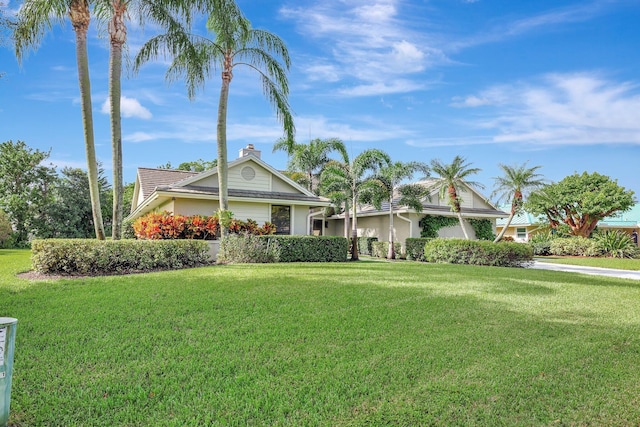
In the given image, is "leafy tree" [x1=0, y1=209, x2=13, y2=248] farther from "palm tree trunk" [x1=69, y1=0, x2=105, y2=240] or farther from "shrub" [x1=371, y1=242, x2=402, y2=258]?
"shrub" [x1=371, y1=242, x2=402, y2=258]

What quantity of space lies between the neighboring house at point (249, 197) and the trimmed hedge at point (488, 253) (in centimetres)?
647

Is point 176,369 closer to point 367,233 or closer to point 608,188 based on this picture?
point 367,233

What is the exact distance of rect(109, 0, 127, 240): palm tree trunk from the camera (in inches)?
478

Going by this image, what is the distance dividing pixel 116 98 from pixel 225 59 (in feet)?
15.6

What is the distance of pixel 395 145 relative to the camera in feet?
71.3

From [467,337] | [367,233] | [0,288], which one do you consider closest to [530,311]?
[467,337]

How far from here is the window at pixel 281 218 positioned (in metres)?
18.9

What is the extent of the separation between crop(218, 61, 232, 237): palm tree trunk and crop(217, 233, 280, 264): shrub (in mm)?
715

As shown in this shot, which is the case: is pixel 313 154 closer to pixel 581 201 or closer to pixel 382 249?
pixel 382 249

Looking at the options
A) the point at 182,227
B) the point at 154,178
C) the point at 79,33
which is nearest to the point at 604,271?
the point at 182,227

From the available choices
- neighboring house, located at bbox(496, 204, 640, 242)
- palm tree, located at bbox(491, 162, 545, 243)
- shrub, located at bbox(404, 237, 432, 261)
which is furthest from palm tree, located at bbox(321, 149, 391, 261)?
neighboring house, located at bbox(496, 204, 640, 242)

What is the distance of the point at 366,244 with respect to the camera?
24.5 metres

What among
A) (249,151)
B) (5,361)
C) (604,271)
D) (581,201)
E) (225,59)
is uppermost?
(225,59)

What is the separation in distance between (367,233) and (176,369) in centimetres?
2317
